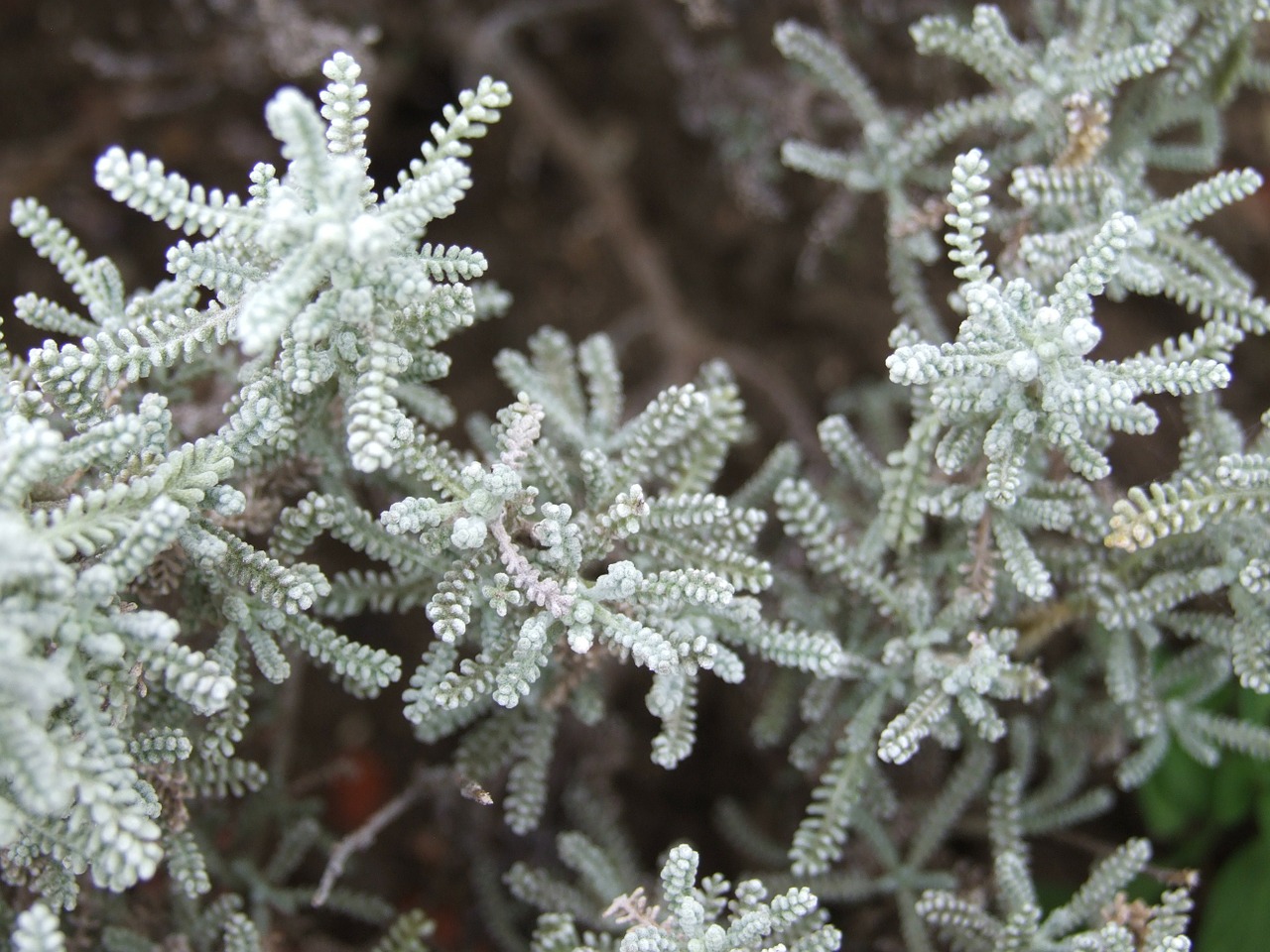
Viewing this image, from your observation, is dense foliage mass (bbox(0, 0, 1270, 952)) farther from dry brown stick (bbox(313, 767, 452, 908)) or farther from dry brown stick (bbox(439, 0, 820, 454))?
dry brown stick (bbox(439, 0, 820, 454))

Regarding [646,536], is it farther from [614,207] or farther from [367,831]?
[614,207]

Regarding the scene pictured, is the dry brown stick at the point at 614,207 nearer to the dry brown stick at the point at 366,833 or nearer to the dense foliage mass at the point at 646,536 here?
the dense foliage mass at the point at 646,536

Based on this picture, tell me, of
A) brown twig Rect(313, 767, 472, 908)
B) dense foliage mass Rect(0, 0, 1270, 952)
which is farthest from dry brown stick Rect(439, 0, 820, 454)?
brown twig Rect(313, 767, 472, 908)

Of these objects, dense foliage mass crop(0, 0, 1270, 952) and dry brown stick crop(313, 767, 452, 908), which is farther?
dry brown stick crop(313, 767, 452, 908)

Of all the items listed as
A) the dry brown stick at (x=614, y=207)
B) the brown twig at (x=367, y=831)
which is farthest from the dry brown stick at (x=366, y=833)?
the dry brown stick at (x=614, y=207)

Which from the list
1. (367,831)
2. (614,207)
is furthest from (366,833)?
(614,207)

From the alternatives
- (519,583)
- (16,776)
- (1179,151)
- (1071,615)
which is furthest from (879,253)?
(16,776)
